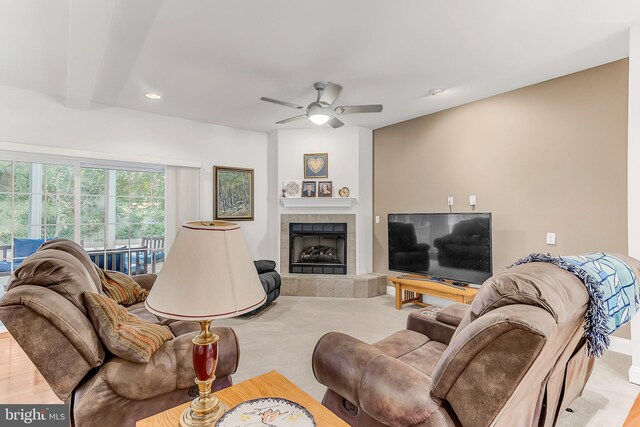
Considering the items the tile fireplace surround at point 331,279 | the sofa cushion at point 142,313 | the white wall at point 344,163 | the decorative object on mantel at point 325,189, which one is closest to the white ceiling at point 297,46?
the white wall at point 344,163

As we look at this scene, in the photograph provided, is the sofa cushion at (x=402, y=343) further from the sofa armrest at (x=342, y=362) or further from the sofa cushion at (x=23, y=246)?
the sofa cushion at (x=23, y=246)

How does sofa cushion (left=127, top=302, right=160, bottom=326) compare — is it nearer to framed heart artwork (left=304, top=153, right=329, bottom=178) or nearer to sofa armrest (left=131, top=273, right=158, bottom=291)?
sofa armrest (left=131, top=273, right=158, bottom=291)

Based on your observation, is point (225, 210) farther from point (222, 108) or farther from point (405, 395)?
point (405, 395)

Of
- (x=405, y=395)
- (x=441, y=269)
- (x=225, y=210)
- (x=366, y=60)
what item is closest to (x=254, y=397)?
(x=405, y=395)

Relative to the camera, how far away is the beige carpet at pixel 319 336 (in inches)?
84.0

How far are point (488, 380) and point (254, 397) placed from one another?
2.81ft

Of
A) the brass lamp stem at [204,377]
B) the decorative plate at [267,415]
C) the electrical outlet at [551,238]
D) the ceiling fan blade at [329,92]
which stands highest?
the ceiling fan blade at [329,92]

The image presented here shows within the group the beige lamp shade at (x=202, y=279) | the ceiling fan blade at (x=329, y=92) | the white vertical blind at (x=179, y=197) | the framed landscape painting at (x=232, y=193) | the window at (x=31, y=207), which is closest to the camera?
the beige lamp shade at (x=202, y=279)

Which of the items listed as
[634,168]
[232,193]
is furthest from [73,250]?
[634,168]

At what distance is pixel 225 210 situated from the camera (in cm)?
517

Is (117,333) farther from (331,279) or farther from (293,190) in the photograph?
(293,190)

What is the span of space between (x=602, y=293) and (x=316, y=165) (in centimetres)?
428

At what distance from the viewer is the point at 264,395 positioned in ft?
4.22

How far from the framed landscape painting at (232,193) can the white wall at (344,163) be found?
0.54m
